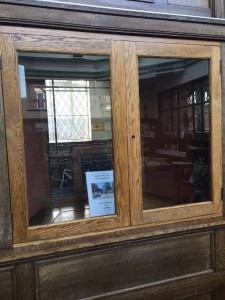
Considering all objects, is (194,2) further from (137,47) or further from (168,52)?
(137,47)

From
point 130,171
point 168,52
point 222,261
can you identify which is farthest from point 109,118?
point 222,261

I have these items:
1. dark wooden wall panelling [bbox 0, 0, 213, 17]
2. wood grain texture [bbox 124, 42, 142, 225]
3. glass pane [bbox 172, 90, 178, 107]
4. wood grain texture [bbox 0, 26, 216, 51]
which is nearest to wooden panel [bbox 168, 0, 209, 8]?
dark wooden wall panelling [bbox 0, 0, 213, 17]

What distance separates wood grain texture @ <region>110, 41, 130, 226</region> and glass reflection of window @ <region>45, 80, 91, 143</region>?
0.24m

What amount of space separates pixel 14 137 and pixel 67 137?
1.31 feet

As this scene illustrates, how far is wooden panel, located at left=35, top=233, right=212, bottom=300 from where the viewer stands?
4.14 feet

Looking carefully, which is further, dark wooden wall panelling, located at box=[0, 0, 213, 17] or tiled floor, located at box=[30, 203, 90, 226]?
tiled floor, located at box=[30, 203, 90, 226]

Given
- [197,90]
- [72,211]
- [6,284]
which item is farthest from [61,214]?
[197,90]

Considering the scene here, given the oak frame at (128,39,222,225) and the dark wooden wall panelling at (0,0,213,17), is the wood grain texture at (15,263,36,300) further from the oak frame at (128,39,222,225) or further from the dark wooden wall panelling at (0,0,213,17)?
the dark wooden wall panelling at (0,0,213,17)

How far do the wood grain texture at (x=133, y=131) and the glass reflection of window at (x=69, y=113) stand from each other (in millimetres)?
281

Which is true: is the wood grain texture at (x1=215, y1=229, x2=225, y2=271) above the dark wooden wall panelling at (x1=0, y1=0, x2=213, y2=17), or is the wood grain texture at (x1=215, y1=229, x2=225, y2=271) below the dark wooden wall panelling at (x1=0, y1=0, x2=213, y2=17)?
below

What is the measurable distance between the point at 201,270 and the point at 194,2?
4.90 feet

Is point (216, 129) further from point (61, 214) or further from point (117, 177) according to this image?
point (61, 214)

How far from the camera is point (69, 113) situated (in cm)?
157

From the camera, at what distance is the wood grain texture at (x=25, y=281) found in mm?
1207
